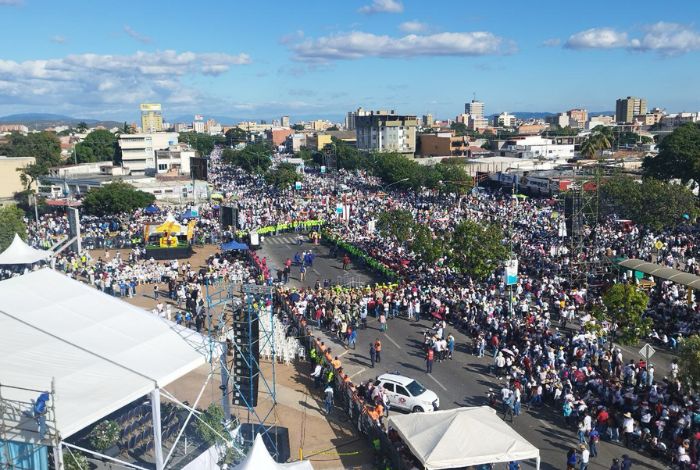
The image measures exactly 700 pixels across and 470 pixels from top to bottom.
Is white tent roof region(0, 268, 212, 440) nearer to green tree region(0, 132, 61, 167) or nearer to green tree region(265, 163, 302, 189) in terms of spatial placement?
green tree region(265, 163, 302, 189)

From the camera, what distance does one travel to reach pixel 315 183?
252ft

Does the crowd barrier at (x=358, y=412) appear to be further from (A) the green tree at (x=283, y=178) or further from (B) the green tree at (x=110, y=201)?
(A) the green tree at (x=283, y=178)

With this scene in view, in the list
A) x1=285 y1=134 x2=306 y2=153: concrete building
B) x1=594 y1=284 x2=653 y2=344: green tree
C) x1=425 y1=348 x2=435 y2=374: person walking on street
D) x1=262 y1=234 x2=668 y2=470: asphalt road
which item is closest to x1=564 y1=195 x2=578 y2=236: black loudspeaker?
x1=262 y1=234 x2=668 y2=470: asphalt road

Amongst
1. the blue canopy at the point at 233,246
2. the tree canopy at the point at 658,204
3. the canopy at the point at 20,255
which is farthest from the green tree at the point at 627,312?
the canopy at the point at 20,255

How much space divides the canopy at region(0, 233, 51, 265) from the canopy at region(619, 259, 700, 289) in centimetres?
2764

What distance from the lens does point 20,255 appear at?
30016 mm

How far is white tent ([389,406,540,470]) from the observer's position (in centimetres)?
1192

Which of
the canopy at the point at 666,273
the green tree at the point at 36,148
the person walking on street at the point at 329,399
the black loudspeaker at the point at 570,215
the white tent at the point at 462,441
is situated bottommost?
the person walking on street at the point at 329,399

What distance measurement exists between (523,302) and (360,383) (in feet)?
29.1

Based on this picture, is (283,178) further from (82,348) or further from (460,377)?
(82,348)

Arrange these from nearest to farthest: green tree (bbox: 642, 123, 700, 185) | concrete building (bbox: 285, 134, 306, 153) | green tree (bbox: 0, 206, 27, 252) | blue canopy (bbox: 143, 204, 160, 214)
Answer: green tree (bbox: 0, 206, 27, 252) → green tree (bbox: 642, 123, 700, 185) → blue canopy (bbox: 143, 204, 160, 214) → concrete building (bbox: 285, 134, 306, 153)

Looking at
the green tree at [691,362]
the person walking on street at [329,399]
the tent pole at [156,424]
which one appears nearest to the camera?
the tent pole at [156,424]

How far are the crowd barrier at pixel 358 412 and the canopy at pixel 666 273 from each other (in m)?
14.6

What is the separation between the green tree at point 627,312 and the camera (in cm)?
1902
